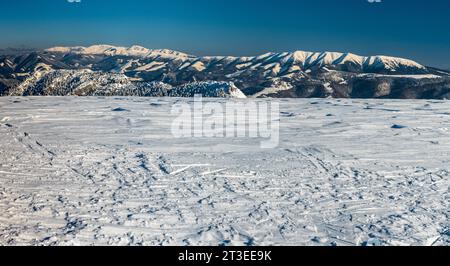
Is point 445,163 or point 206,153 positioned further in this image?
point 206,153

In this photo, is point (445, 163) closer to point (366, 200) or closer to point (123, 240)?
point (366, 200)

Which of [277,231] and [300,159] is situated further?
[300,159]

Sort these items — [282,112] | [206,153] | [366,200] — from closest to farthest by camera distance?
[366,200] → [206,153] → [282,112]

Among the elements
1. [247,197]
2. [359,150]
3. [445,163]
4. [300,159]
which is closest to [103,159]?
[247,197]
